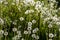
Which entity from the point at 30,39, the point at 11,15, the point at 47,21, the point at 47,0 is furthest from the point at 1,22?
the point at 47,0

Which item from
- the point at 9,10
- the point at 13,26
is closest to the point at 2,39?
the point at 13,26

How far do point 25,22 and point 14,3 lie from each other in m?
0.36

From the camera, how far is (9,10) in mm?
3127

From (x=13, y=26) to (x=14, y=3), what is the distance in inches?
14.1

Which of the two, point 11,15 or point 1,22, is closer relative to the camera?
point 1,22

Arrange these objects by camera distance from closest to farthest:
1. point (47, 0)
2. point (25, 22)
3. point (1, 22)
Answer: point (1, 22) < point (25, 22) < point (47, 0)

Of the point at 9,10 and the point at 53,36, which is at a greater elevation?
the point at 9,10

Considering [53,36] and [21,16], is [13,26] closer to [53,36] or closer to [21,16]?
[21,16]

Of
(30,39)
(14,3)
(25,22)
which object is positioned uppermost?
(14,3)

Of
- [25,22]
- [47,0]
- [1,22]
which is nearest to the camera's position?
[1,22]

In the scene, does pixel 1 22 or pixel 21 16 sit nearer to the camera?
pixel 1 22

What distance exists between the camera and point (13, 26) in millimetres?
3105

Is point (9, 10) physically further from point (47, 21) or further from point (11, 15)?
point (47, 21)

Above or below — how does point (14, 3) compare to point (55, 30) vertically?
above
